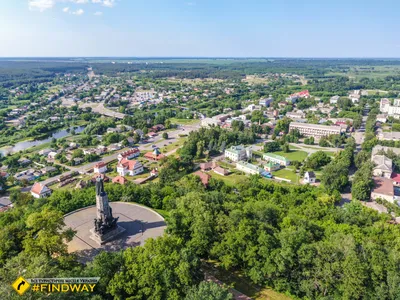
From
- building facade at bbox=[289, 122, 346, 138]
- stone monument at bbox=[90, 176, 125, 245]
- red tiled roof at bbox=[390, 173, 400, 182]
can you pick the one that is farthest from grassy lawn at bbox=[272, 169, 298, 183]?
stone monument at bbox=[90, 176, 125, 245]

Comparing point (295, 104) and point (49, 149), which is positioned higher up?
point (295, 104)

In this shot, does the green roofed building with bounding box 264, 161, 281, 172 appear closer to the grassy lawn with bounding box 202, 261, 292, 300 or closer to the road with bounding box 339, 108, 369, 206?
the road with bounding box 339, 108, 369, 206

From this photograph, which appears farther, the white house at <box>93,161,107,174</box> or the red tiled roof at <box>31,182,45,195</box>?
the white house at <box>93,161,107,174</box>

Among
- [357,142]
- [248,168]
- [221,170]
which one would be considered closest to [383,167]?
[248,168]

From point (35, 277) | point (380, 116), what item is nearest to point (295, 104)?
point (380, 116)

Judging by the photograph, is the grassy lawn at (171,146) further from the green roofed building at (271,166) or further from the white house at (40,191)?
the white house at (40,191)

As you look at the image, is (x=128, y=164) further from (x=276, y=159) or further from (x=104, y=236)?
(x=276, y=159)

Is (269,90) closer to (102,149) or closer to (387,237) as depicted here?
(102,149)
